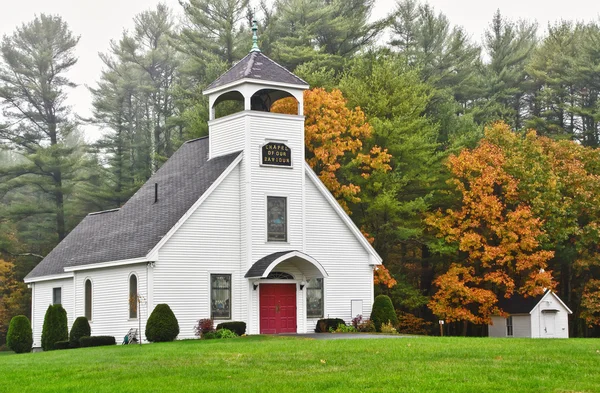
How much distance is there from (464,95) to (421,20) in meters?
6.20

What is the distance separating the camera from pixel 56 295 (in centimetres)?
4694

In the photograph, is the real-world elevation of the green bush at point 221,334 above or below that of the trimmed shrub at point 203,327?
below

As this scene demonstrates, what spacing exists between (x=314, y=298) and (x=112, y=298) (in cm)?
797

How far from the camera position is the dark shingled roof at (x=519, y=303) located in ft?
171

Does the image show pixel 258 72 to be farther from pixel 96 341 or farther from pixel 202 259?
pixel 96 341

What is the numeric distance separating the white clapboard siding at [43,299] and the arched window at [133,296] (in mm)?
6371

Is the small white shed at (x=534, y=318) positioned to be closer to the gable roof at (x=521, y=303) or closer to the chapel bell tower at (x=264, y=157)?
the gable roof at (x=521, y=303)

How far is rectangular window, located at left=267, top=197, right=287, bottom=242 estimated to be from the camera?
133ft

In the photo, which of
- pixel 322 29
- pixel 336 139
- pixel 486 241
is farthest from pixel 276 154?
pixel 322 29

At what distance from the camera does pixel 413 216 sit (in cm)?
5394

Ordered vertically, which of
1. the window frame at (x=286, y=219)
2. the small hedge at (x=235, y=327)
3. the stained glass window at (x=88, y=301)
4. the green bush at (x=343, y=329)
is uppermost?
the window frame at (x=286, y=219)

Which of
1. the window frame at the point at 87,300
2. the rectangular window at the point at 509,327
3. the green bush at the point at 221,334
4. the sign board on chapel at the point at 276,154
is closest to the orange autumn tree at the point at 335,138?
the rectangular window at the point at 509,327

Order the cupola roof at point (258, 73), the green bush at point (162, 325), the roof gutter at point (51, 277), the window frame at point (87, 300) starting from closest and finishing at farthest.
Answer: the green bush at point (162, 325)
the cupola roof at point (258, 73)
the window frame at point (87, 300)
the roof gutter at point (51, 277)

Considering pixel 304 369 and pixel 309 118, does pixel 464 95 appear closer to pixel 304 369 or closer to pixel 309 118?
pixel 309 118
